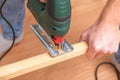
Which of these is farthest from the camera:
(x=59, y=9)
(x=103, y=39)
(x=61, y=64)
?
(x=61, y=64)

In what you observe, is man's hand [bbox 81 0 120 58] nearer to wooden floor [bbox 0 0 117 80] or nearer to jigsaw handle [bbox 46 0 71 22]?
jigsaw handle [bbox 46 0 71 22]

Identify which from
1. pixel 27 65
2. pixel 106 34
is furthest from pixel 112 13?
pixel 27 65

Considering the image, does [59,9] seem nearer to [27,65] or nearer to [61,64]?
[27,65]

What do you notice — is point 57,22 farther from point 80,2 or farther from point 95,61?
point 80,2

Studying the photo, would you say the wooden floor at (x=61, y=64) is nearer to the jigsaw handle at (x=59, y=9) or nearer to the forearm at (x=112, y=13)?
the forearm at (x=112, y=13)

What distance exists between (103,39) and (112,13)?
10cm

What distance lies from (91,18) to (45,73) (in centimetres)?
50

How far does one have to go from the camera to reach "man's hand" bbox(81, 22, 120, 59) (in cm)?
85

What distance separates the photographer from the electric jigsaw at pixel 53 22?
725 millimetres

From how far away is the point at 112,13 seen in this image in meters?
0.88

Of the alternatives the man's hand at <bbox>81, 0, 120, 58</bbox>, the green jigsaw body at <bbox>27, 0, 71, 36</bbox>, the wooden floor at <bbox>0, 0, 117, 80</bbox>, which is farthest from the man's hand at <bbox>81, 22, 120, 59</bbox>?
the wooden floor at <bbox>0, 0, 117, 80</bbox>

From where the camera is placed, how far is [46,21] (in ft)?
2.58

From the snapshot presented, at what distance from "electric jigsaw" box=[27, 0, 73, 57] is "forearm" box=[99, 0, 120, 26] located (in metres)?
0.17

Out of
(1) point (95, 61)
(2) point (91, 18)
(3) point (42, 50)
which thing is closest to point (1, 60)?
(3) point (42, 50)
